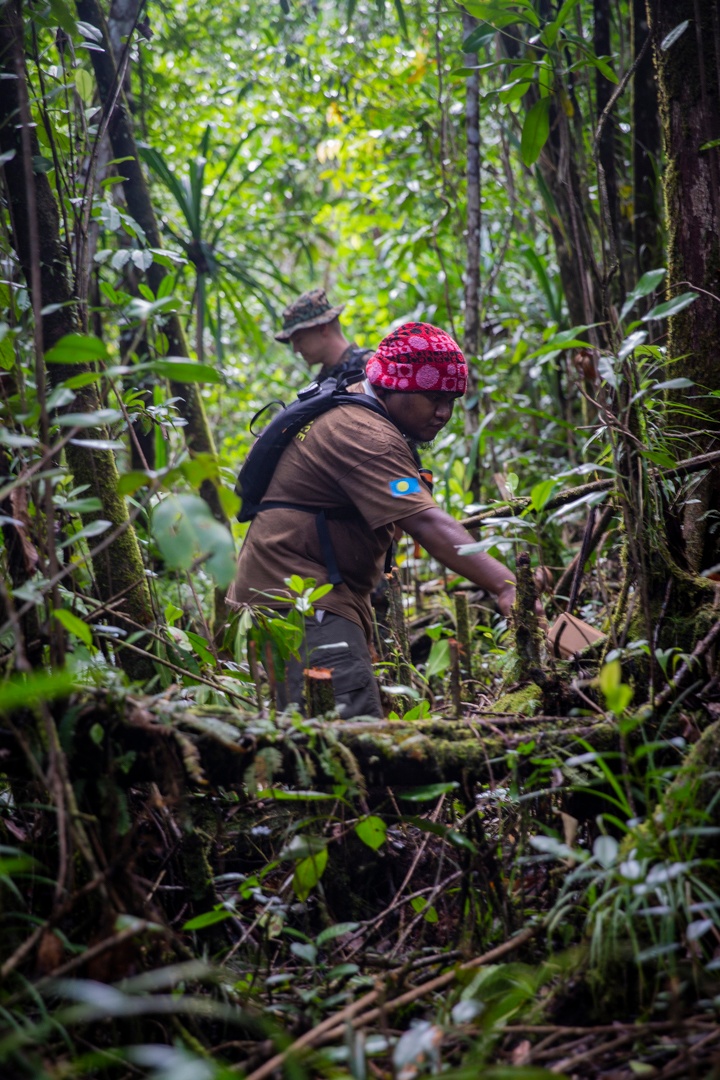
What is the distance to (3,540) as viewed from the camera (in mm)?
1981

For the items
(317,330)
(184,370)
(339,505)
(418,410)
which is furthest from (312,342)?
(184,370)

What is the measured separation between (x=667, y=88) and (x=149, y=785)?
8.61ft

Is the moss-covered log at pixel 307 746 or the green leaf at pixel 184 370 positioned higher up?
the green leaf at pixel 184 370

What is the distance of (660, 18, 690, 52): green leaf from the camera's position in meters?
2.57

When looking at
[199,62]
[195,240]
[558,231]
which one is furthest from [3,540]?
[199,62]

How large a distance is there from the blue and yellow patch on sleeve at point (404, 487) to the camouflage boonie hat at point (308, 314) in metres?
2.57

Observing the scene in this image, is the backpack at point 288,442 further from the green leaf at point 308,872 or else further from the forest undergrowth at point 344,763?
the green leaf at point 308,872

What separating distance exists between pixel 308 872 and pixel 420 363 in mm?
1956

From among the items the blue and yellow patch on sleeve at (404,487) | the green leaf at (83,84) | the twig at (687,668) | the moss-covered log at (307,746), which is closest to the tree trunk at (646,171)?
the blue and yellow patch on sleeve at (404,487)

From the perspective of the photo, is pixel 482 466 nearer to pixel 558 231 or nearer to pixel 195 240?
pixel 558 231

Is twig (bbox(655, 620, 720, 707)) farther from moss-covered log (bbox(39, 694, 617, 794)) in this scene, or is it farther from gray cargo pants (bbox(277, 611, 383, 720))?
gray cargo pants (bbox(277, 611, 383, 720))

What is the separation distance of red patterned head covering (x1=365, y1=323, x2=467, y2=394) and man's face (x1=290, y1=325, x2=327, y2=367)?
204cm

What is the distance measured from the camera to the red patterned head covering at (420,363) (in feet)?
10.4

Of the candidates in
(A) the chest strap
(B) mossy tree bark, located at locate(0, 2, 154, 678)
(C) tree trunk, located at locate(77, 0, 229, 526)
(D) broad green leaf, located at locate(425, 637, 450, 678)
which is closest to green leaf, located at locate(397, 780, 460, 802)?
(B) mossy tree bark, located at locate(0, 2, 154, 678)
